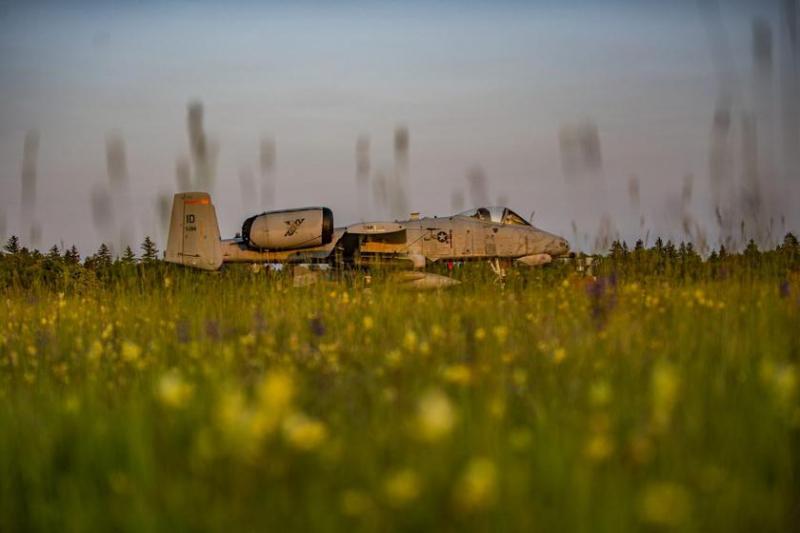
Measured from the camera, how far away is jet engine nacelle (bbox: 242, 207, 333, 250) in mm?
17922

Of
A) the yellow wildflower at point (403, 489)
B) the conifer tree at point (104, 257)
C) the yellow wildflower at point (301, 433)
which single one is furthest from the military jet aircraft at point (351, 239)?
the yellow wildflower at point (403, 489)

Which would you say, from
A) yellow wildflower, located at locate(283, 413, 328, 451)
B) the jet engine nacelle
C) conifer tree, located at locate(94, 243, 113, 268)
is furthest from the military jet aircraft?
yellow wildflower, located at locate(283, 413, 328, 451)

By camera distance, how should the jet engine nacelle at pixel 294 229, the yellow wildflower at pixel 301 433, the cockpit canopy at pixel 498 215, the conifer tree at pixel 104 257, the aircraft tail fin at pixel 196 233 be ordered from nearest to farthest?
the yellow wildflower at pixel 301 433
the conifer tree at pixel 104 257
the jet engine nacelle at pixel 294 229
the aircraft tail fin at pixel 196 233
the cockpit canopy at pixel 498 215

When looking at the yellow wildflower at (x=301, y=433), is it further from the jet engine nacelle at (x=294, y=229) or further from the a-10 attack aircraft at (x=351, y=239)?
the jet engine nacelle at (x=294, y=229)

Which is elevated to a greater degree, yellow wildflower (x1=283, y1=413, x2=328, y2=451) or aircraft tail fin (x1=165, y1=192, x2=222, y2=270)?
aircraft tail fin (x1=165, y1=192, x2=222, y2=270)

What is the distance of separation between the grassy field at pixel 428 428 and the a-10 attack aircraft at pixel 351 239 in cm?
1196

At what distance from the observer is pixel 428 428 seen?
1.64m

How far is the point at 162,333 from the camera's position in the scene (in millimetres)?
6152

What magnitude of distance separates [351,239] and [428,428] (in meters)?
18.4

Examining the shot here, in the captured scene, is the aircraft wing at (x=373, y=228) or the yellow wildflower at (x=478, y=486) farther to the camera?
the aircraft wing at (x=373, y=228)

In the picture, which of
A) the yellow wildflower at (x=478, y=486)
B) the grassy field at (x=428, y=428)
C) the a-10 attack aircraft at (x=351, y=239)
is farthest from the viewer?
the a-10 attack aircraft at (x=351, y=239)

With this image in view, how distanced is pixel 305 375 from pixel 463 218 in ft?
54.1

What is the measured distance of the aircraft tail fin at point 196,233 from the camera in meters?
18.3

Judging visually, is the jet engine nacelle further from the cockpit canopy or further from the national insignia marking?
the cockpit canopy
